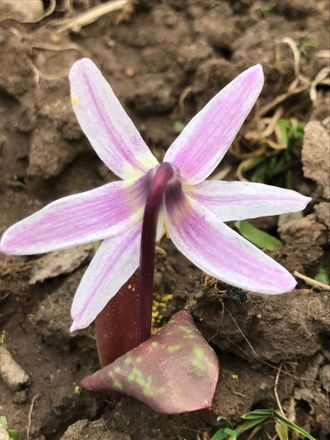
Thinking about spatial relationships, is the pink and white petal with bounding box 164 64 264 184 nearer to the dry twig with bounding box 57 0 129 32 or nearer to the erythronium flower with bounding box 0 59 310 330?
the erythronium flower with bounding box 0 59 310 330

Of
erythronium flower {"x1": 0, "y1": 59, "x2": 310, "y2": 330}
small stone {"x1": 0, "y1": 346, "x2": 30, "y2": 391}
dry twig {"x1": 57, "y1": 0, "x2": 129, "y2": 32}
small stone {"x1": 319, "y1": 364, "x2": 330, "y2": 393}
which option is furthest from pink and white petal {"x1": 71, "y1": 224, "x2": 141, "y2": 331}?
dry twig {"x1": 57, "y1": 0, "x2": 129, "y2": 32}

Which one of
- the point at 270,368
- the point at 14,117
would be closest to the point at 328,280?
the point at 270,368

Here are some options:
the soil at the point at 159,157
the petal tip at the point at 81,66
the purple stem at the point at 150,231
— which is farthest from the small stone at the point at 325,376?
the petal tip at the point at 81,66

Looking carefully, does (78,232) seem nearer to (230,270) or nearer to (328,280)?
(230,270)

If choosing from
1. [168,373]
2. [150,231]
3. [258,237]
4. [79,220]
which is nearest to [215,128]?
[150,231]

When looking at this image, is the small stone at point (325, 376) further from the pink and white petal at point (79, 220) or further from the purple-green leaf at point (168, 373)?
the pink and white petal at point (79, 220)

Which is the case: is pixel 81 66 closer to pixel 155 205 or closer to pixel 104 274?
pixel 155 205
